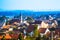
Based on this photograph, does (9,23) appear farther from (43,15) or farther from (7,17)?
(43,15)

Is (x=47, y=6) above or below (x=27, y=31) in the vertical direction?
above

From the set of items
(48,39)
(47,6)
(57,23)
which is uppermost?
(47,6)

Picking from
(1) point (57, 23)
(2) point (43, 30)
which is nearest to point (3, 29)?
(2) point (43, 30)

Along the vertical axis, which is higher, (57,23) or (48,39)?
(57,23)

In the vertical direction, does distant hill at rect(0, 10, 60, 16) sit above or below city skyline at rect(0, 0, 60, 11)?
below

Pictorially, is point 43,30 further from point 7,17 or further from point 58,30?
point 7,17

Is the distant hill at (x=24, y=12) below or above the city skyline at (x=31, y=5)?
below

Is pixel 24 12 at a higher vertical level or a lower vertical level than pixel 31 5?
lower

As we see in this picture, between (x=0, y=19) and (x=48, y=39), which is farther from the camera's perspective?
(x=0, y=19)

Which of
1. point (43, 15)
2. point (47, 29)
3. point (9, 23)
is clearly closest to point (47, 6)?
point (43, 15)
